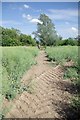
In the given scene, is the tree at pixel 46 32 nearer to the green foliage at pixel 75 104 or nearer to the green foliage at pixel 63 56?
the green foliage at pixel 63 56

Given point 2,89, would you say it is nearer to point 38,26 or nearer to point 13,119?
point 13,119

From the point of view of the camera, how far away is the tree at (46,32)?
65.1 meters

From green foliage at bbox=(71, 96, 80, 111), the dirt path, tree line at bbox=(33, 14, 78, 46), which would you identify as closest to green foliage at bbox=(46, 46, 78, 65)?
the dirt path

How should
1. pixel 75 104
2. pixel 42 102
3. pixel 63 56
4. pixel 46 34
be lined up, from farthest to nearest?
pixel 46 34 < pixel 63 56 < pixel 42 102 < pixel 75 104

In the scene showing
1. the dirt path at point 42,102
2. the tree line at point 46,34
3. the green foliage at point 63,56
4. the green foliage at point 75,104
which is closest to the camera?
the dirt path at point 42,102

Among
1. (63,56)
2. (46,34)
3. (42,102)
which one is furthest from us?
(46,34)

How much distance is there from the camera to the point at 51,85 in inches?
382

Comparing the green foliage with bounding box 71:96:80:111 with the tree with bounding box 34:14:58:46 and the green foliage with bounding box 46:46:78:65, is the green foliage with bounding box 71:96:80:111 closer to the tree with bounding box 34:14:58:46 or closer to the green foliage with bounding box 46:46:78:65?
the green foliage with bounding box 46:46:78:65

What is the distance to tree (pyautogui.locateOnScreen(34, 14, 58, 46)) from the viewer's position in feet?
214

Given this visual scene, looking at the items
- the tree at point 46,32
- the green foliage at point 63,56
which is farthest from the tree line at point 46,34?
the green foliage at point 63,56

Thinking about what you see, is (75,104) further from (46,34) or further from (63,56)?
(46,34)

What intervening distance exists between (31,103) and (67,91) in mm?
1782

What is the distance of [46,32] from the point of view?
66.6 m

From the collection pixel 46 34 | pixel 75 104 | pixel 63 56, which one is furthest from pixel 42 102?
pixel 46 34
